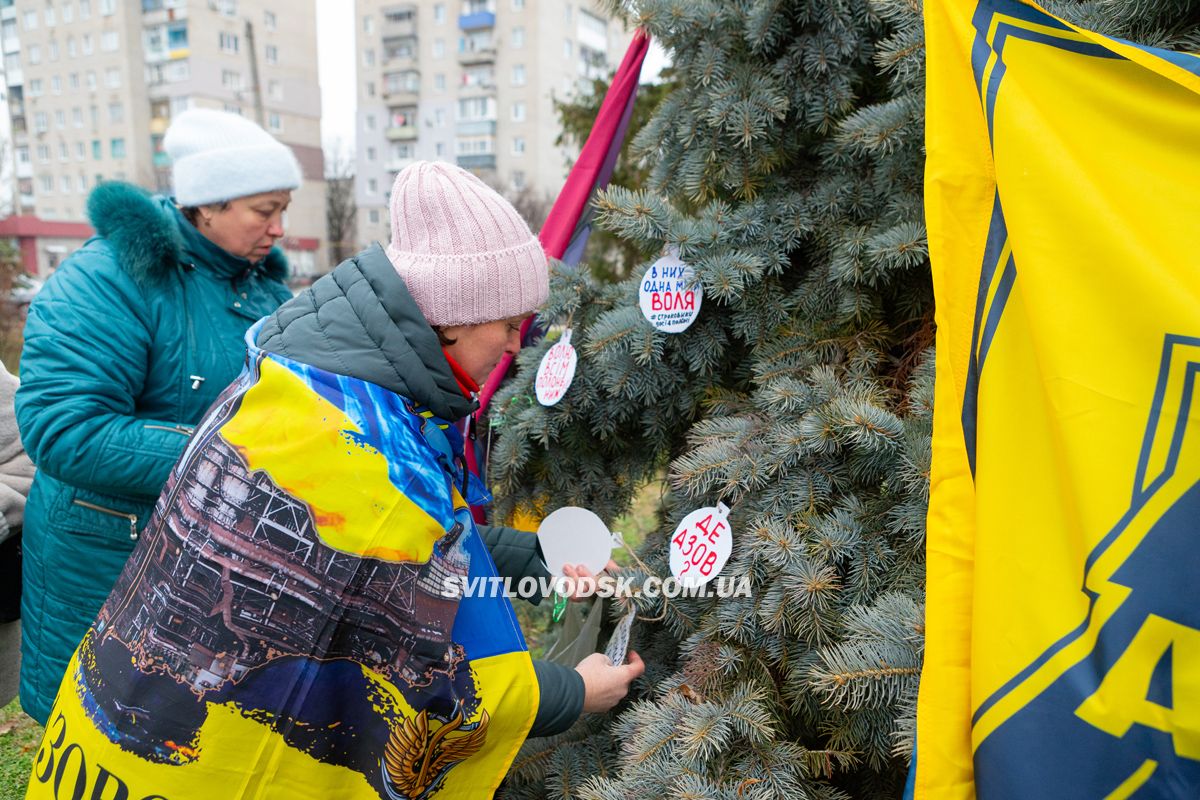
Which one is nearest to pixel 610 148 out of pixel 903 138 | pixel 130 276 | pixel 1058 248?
pixel 903 138

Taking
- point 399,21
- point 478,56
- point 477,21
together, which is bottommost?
point 478,56

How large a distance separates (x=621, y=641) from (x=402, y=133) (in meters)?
38.1

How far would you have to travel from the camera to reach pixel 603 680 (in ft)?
5.10

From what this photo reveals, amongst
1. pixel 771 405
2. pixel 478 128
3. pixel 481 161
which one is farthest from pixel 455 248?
pixel 478 128

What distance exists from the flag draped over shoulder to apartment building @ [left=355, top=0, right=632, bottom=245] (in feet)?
111

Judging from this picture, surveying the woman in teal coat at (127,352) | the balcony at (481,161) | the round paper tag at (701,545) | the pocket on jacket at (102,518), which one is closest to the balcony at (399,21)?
the balcony at (481,161)

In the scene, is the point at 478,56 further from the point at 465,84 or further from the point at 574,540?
the point at 574,540

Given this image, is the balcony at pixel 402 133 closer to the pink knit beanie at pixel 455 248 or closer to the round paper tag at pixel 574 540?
the round paper tag at pixel 574 540

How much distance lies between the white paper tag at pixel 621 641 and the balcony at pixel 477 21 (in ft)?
123

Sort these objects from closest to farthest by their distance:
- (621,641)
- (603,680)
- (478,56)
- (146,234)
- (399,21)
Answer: (603,680) → (621,641) → (146,234) → (478,56) → (399,21)

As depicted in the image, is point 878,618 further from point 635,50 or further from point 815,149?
point 635,50

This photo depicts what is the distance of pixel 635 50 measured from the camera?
2.46 m

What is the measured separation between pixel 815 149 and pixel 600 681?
4.32 ft

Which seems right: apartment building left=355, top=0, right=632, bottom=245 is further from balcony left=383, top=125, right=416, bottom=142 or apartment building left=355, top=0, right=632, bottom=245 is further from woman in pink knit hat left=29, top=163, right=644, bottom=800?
woman in pink knit hat left=29, top=163, right=644, bottom=800
